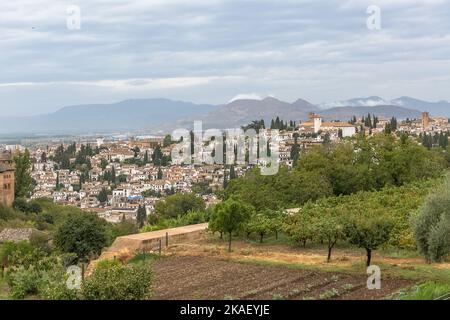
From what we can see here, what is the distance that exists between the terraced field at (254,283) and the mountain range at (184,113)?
4646 cm

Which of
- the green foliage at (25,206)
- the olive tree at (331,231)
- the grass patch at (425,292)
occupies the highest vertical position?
the olive tree at (331,231)

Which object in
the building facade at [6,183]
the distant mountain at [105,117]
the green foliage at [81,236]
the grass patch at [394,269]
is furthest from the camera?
the distant mountain at [105,117]

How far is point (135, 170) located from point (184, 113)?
25.7m

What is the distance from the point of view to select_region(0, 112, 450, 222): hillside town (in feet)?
211

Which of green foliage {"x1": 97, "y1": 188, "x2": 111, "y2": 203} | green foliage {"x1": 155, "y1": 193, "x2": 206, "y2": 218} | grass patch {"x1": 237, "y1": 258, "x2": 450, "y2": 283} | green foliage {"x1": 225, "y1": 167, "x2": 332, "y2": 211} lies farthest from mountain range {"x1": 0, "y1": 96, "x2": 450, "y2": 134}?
grass patch {"x1": 237, "y1": 258, "x2": 450, "y2": 283}

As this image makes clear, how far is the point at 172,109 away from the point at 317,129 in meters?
32.4

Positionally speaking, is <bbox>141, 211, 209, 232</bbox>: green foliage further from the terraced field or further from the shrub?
the shrub

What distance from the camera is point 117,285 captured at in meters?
10.1

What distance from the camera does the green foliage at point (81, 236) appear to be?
17000mm

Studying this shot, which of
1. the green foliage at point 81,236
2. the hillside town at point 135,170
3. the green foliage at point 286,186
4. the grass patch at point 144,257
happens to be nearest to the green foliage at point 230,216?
the grass patch at point 144,257

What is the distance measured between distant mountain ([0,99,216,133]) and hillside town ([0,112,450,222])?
16.8ft

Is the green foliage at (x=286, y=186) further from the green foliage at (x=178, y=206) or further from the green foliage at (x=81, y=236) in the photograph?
the green foliage at (x=178, y=206)

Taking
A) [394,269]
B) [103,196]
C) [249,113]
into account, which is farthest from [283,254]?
[249,113]

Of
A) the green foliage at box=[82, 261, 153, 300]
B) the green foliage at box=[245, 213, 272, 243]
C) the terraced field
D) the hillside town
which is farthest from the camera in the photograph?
the hillside town
